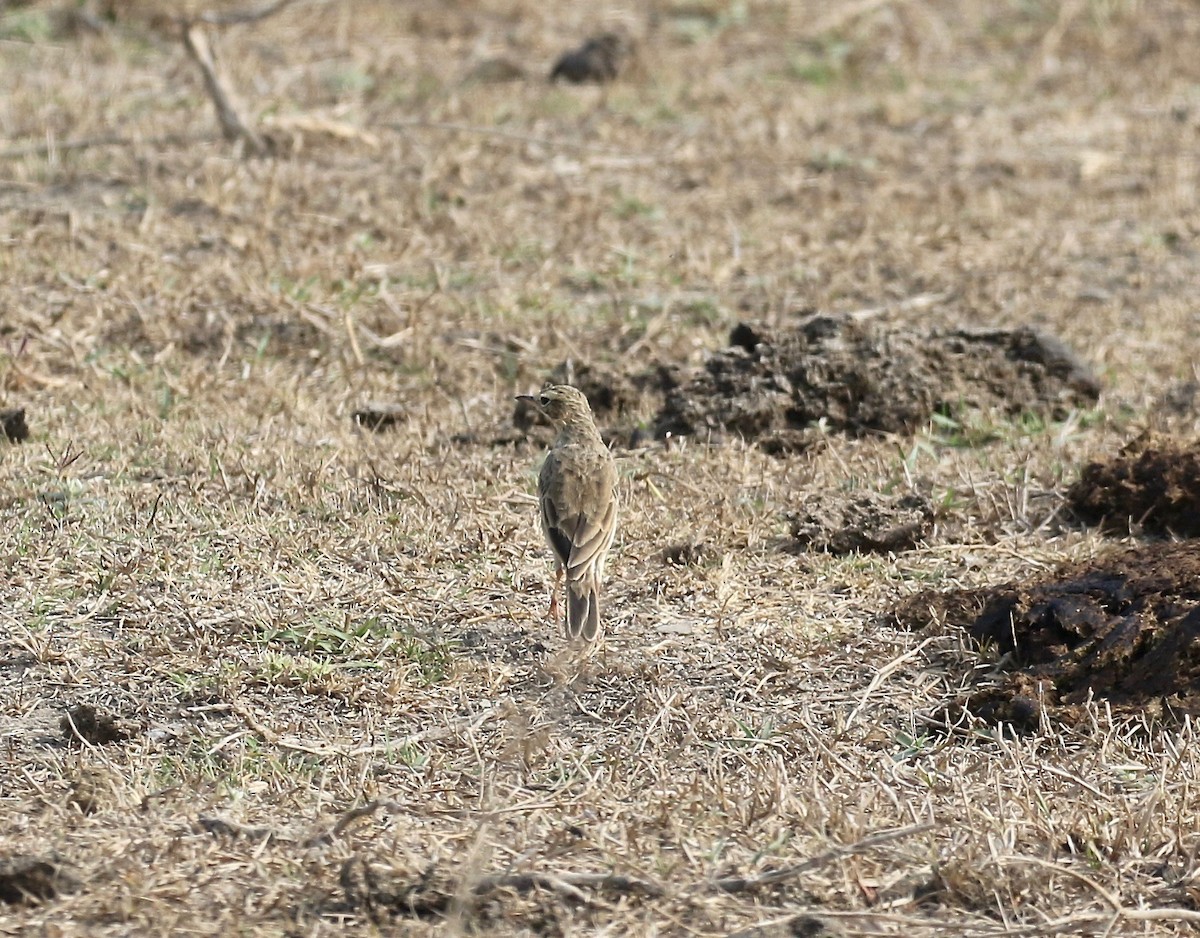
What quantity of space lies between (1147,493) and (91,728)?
392cm

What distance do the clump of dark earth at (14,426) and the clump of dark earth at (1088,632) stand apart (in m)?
3.67

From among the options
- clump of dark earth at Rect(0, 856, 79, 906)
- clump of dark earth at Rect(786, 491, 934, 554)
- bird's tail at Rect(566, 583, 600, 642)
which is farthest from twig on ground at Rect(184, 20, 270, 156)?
clump of dark earth at Rect(0, 856, 79, 906)

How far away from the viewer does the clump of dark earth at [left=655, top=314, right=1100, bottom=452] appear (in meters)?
8.34

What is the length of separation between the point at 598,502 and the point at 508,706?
3.13 feet

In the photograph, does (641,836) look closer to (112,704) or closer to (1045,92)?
(112,704)

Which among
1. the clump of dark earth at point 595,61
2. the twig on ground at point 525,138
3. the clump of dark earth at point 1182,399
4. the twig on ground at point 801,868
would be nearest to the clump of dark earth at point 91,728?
the twig on ground at point 801,868

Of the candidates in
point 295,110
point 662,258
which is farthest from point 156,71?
point 662,258

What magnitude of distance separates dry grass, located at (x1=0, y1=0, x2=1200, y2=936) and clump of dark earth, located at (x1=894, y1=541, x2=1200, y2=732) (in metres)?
0.14

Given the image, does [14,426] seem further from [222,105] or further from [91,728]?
[222,105]

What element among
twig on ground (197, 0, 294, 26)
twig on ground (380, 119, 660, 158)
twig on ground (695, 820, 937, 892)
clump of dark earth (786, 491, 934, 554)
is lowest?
twig on ground (380, 119, 660, 158)

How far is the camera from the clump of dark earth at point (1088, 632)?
5770 millimetres

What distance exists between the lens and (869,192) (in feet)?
39.9

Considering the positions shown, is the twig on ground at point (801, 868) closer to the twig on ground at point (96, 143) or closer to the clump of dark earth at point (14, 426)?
the clump of dark earth at point (14, 426)

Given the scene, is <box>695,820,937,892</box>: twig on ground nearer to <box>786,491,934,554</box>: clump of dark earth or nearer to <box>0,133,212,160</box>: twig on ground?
<box>786,491,934,554</box>: clump of dark earth
